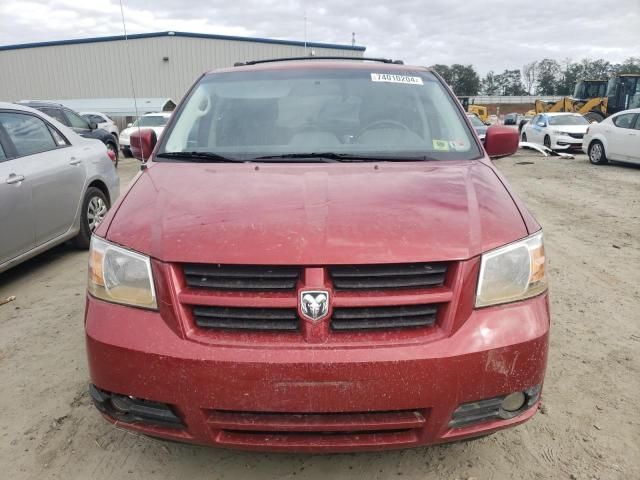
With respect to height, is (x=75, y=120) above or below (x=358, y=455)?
above

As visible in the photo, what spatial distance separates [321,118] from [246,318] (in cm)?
151

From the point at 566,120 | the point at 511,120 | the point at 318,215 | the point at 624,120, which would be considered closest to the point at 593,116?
the point at 511,120

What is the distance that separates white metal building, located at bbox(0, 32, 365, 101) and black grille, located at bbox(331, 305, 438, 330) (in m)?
35.7

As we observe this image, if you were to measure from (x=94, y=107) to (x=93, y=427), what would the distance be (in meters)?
34.6

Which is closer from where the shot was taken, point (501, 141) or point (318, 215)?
point (318, 215)

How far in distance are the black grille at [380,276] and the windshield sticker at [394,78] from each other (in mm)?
1729

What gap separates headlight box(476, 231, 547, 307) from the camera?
72.5 inches

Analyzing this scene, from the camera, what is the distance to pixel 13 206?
4168 mm

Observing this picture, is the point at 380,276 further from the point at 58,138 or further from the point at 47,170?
the point at 58,138

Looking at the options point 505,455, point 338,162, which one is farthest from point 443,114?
point 505,455

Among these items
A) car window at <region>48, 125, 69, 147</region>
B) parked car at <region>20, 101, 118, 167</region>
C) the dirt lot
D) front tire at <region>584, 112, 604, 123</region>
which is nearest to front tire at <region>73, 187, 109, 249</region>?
car window at <region>48, 125, 69, 147</region>

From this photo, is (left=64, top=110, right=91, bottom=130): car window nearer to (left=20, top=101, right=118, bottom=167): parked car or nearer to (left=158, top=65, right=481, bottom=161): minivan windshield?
(left=20, top=101, right=118, bottom=167): parked car

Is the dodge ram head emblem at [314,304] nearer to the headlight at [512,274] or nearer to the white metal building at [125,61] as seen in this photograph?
the headlight at [512,274]

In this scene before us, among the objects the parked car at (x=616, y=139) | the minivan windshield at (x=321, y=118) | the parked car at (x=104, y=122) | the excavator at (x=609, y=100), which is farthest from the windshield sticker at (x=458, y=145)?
the excavator at (x=609, y=100)
